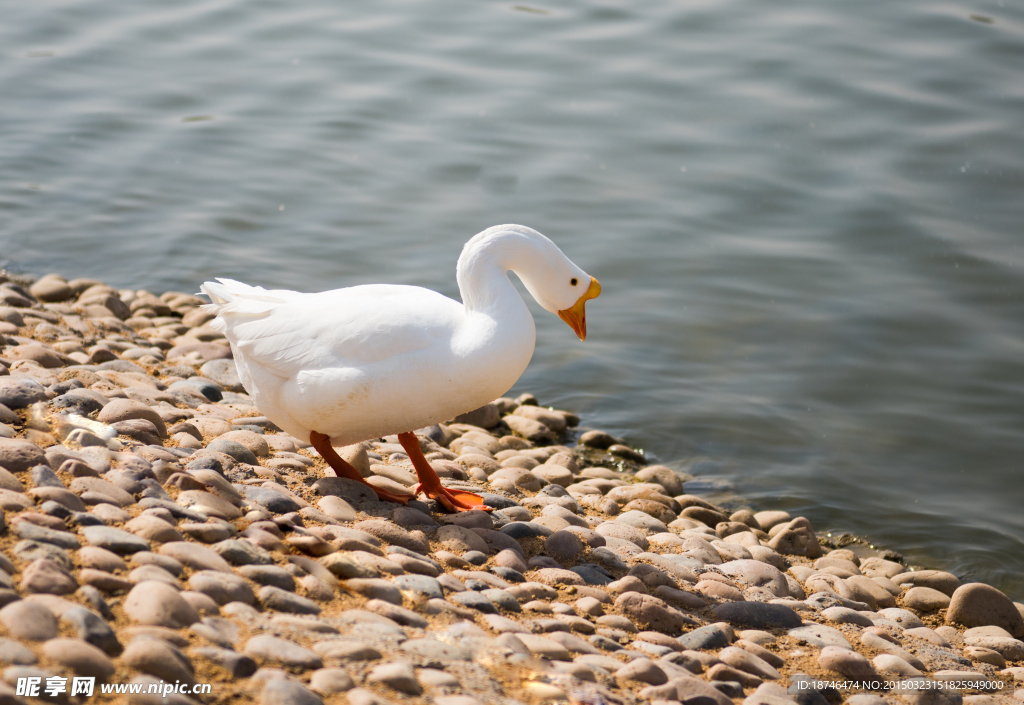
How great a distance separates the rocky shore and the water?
1.54 meters

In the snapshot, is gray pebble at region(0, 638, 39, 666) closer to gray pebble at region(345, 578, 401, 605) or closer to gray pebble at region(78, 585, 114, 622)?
gray pebble at region(78, 585, 114, 622)

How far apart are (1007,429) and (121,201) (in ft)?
31.5

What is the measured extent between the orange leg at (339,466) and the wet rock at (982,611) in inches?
117

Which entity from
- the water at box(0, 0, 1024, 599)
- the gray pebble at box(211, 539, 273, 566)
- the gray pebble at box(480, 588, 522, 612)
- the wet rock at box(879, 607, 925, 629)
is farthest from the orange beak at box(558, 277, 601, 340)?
the water at box(0, 0, 1024, 599)

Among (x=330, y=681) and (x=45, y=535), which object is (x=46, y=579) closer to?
(x=45, y=535)

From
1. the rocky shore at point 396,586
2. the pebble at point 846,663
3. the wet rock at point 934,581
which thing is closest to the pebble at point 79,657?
Answer: the rocky shore at point 396,586

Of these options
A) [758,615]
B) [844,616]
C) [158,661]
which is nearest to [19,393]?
[158,661]

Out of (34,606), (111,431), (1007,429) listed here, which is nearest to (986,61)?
(1007,429)

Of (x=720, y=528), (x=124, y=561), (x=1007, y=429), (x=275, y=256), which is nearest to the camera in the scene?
(x=124, y=561)

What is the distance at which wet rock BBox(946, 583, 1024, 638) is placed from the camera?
4812mm

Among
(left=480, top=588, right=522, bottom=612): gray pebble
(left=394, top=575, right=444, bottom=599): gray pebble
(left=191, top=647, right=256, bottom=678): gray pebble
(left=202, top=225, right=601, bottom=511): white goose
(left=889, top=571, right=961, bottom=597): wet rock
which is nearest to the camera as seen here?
(left=191, top=647, right=256, bottom=678): gray pebble

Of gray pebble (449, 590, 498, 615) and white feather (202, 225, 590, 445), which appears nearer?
gray pebble (449, 590, 498, 615)

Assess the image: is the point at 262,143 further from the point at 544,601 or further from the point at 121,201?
the point at 544,601

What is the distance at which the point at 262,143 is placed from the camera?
11.8m
